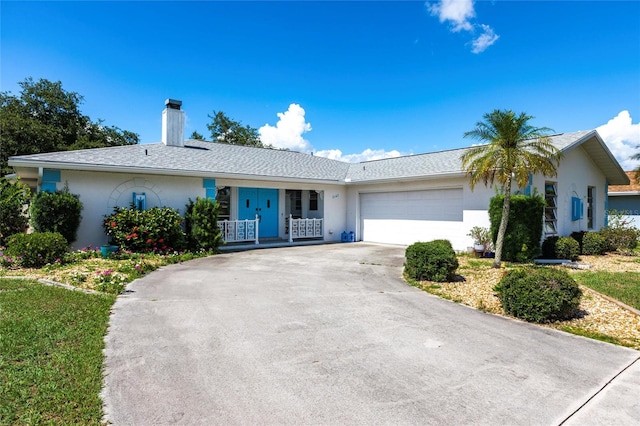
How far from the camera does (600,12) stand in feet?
34.5

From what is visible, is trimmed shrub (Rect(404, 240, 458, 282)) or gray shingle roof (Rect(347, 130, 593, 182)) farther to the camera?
gray shingle roof (Rect(347, 130, 593, 182))

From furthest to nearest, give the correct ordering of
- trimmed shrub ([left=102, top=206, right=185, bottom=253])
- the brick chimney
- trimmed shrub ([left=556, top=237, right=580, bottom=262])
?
the brick chimney
trimmed shrub ([left=556, top=237, right=580, bottom=262])
trimmed shrub ([left=102, top=206, right=185, bottom=253])

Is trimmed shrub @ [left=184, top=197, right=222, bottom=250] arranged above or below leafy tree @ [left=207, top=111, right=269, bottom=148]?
below

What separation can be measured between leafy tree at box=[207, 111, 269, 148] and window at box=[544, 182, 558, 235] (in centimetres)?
3080

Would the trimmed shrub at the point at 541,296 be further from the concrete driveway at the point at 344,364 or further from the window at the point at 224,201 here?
the window at the point at 224,201

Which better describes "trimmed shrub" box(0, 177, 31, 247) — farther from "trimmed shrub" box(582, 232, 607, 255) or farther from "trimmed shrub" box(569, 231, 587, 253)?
"trimmed shrub" box(582, 232, 607, 255)

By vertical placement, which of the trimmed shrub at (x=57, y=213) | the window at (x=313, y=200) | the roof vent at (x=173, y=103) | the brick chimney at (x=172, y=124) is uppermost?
the roof vent at (x=173, y=103)

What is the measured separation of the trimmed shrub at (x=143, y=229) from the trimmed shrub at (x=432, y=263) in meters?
7.79

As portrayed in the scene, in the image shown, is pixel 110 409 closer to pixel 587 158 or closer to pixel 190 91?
pixel 190 91

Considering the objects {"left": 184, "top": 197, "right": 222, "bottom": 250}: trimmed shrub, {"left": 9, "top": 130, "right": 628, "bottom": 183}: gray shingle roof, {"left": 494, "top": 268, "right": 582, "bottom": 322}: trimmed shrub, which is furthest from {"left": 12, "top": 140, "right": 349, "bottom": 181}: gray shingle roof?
{"left": 494, "top": 268, "right": 582, "bottom": 322}: trimmed shrub

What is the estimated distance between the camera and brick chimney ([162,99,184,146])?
1505 cm

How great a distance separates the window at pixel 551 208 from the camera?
13086mm

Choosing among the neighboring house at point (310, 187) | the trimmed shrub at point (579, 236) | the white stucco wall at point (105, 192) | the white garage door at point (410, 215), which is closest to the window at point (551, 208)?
the neighboring house at point (310, 187)

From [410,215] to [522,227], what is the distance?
16.6ft
